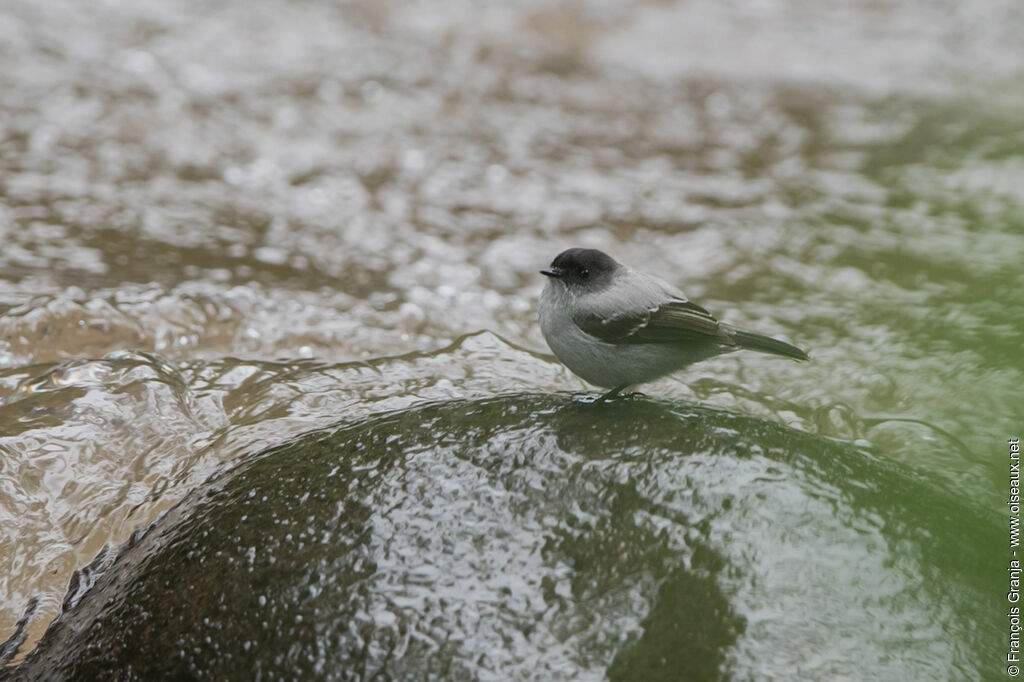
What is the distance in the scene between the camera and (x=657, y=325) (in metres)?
3.76

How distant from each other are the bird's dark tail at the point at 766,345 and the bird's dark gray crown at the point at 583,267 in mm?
573

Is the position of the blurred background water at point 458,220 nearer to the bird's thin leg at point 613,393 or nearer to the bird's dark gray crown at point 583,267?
the bird's thin leg at point 613,393

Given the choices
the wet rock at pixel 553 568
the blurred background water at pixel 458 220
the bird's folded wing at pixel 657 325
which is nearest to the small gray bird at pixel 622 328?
the bird's folded wing at pixel 657 325

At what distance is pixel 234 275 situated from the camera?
649 cm

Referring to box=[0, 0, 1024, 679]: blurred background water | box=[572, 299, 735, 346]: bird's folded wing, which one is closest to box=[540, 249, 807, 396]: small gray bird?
box=[572, 299, 735, 346]: bird's folded wing

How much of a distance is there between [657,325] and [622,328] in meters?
0.15

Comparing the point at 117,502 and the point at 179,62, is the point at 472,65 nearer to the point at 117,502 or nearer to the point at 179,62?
the point at 179,62

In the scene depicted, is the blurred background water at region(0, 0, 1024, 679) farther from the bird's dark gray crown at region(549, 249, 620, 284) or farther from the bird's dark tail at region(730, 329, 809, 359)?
the bird's dark gray crown at region(549, 249, 620, 284)

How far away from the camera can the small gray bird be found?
3.74m

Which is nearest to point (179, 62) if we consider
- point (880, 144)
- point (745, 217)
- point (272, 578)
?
point (745, 217)

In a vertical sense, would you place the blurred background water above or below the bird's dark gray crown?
below

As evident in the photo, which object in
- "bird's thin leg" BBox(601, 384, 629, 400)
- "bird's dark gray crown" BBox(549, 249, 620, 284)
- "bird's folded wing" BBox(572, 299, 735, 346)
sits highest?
"bird's dark gray crown" BBox(549, 249, 620, 284)

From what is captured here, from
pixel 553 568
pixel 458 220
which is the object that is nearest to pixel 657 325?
pixel 553 568

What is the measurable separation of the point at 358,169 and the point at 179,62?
2836 mm
